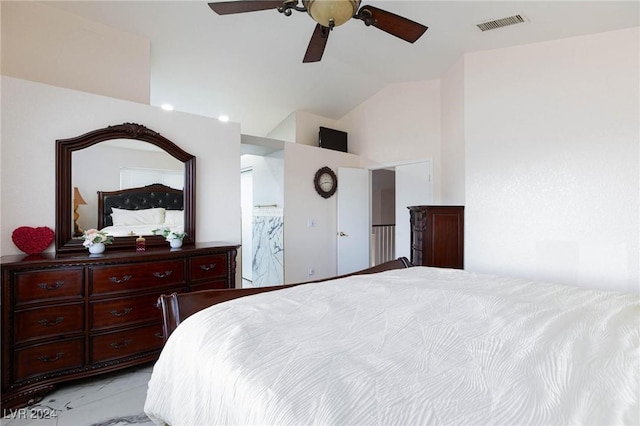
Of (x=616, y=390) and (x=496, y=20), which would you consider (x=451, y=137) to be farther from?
(x=616, y=390)

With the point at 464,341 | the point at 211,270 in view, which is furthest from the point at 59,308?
the point at 464,341

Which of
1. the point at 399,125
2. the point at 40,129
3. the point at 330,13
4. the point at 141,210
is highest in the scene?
the point at 399,125

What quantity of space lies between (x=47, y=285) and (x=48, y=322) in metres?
0.25

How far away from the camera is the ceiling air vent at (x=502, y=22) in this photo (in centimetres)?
287

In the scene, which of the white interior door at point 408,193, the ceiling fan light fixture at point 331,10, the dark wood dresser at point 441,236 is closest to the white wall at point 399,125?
the white interior door at point 408,193

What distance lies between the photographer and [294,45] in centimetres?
353

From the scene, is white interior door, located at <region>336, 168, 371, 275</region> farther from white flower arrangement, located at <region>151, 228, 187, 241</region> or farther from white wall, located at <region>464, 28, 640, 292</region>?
white flower arrangement, located at <region>151, 228, 187, 241</region>

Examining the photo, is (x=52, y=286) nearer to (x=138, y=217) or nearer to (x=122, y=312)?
(x=122, y=312)

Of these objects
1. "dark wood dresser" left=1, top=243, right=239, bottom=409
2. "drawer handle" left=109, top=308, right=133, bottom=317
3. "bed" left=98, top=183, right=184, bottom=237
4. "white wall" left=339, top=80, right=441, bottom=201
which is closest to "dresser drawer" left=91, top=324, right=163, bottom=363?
"dark wood dresser" left=1, top=243, right=239, bottom=409

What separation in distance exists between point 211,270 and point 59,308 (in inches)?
41.0

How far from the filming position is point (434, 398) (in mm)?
664

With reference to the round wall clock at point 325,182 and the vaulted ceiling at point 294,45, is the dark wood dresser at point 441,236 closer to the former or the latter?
the round wall clock at point 325,182

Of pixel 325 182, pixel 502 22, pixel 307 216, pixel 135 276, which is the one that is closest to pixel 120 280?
pixel 135 276

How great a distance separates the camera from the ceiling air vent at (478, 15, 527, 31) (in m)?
2.87
